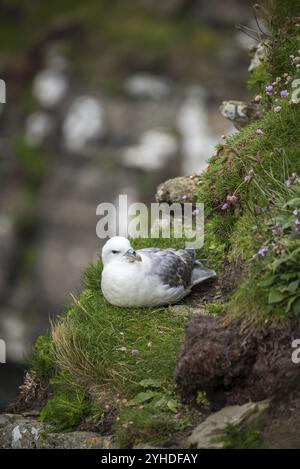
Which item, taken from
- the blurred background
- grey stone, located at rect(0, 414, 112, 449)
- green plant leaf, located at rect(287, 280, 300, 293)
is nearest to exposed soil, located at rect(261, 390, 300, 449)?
green plant leaf, located at rect(287, 280, 300, 293)

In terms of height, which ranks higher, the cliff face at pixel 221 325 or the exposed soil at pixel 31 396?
the cliff face at pixel 221 325

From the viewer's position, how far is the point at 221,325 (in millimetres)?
5207

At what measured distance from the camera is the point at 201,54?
73.6ft

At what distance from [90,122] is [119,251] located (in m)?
13.0

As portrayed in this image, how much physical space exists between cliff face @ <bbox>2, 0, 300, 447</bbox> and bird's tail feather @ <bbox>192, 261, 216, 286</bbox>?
0.37 ft

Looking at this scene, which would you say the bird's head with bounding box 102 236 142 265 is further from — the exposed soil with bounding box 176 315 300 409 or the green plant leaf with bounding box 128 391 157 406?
the exposed soil with bounding box 176 315 300 409

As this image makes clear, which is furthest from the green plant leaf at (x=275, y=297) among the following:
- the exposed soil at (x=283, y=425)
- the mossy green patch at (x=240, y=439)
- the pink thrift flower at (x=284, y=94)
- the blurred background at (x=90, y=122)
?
the blurred background at (x=90, y=122)

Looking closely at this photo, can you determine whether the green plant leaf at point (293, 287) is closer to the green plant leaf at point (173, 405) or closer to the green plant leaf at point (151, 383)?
the green plant leaf at point (173, 405)

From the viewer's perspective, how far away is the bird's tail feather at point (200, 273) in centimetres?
668

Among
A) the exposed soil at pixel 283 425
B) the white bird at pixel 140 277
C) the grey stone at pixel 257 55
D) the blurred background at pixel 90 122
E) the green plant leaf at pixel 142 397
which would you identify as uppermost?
the blurred background at pixel 90 122

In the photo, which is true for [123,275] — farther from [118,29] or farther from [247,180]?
[118,29]

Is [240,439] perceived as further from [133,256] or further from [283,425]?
[133,256]

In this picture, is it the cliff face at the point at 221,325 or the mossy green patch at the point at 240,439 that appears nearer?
the mossy green patch at the point at 240,439

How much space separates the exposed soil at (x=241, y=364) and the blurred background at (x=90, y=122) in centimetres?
874
